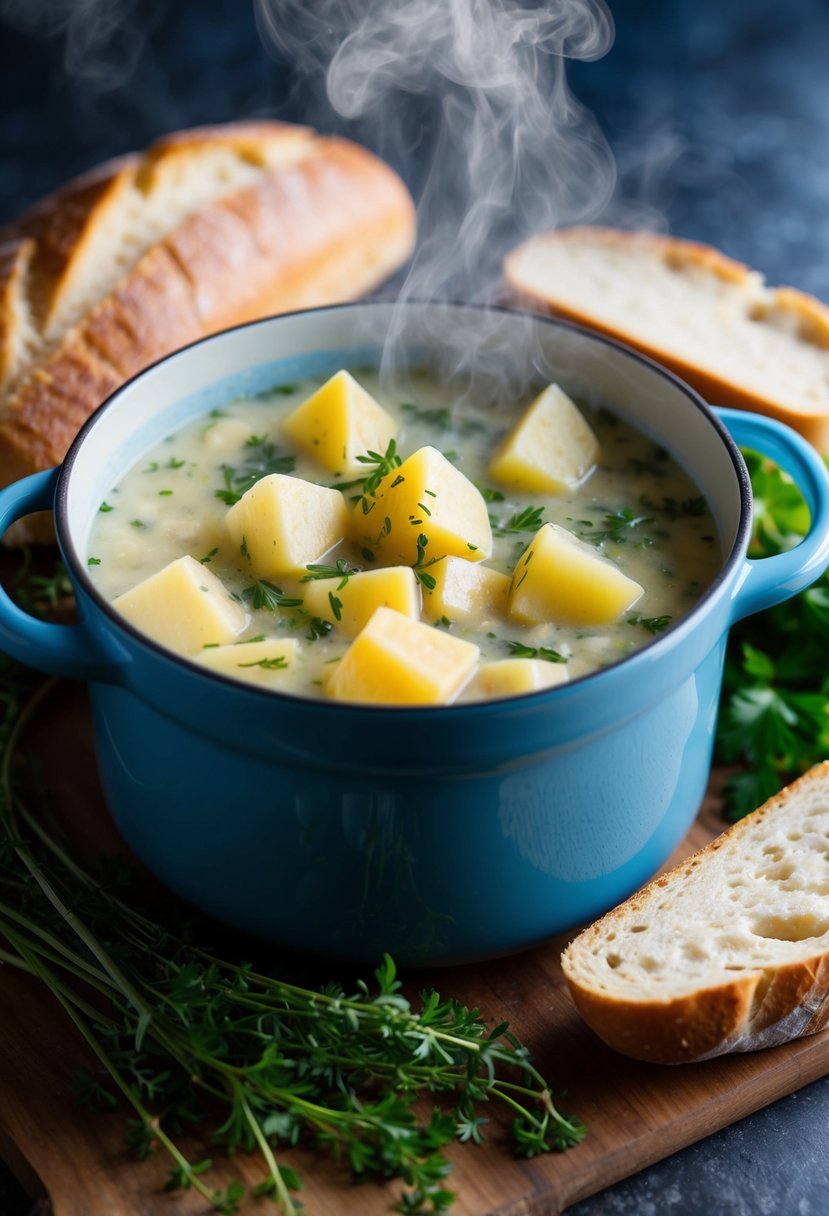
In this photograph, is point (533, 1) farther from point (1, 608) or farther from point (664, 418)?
point (1, 608)

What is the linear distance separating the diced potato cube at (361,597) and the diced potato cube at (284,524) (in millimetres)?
114

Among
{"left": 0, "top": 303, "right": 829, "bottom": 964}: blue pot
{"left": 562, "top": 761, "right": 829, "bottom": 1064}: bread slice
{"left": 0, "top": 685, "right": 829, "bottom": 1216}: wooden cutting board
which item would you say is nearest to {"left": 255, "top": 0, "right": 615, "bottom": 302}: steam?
{"left": 0, "top": 303, "right": 829, "bottom": 964}: blue pot

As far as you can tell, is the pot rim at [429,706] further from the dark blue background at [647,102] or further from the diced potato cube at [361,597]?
the dark blue background at [647,102]

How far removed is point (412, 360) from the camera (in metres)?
3.00

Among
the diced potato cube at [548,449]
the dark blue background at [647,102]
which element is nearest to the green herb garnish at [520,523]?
the diced potato cube at [548,449]

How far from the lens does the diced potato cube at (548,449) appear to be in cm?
266

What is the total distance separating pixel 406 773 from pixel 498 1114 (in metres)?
0.55

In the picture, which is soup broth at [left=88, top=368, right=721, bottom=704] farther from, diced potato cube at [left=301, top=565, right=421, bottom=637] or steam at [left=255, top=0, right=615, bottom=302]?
steam at [left=255, top=0, right=615, bottom=302]

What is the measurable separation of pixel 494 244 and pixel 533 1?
2.47ft

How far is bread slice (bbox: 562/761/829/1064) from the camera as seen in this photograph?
2.06 m

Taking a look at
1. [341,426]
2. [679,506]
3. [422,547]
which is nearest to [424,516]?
[422,547]

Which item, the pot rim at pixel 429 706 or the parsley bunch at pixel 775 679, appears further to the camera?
the parsley bunch at pixel 775 679

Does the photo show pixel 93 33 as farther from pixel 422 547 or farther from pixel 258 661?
pixel 258 661

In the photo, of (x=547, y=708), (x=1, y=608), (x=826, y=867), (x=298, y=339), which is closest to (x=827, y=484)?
(x=826, y=867)
